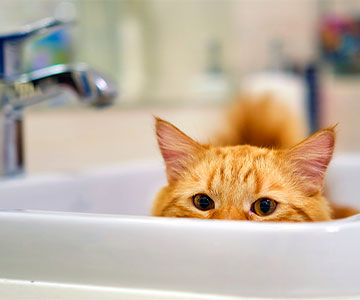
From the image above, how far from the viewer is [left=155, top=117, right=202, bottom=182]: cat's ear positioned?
25.3 inches

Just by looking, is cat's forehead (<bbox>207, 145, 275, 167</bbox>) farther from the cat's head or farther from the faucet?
the faucet

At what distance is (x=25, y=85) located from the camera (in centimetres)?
88

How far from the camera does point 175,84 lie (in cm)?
171

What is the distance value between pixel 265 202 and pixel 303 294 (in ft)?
0.53

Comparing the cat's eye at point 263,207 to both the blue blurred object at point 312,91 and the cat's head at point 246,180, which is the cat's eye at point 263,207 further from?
the blue blurred object at point 312,91

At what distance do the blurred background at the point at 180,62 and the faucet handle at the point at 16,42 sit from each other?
0.12 metres

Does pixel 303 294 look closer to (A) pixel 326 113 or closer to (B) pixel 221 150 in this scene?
(B) pixel 221 150

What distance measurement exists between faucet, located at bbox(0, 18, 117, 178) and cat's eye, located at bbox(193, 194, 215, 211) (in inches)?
12.6

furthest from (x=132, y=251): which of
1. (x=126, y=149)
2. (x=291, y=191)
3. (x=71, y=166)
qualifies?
(x=126, y=149)

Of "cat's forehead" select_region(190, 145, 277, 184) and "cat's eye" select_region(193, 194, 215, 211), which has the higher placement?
"cat's forehead" select_region(190, 145, 277, 184)

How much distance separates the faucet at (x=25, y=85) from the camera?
0.84m

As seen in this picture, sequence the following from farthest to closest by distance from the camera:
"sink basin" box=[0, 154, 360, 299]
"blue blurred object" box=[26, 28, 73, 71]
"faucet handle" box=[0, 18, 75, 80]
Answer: "blue blurred object" box=[26, 28, 73, 71]
"faucet handle" box=[0, 18, 75, 80]
"sink basin" box=[0, 154, 360, 299]

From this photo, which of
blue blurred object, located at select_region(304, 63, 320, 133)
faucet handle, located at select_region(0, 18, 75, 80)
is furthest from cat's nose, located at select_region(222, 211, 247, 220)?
blue blurred object, located at select_region(304, 63, 320, 133)

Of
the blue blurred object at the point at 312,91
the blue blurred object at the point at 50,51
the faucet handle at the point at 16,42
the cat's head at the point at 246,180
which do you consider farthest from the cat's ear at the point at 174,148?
the blue blurred object at the point at 312,91
